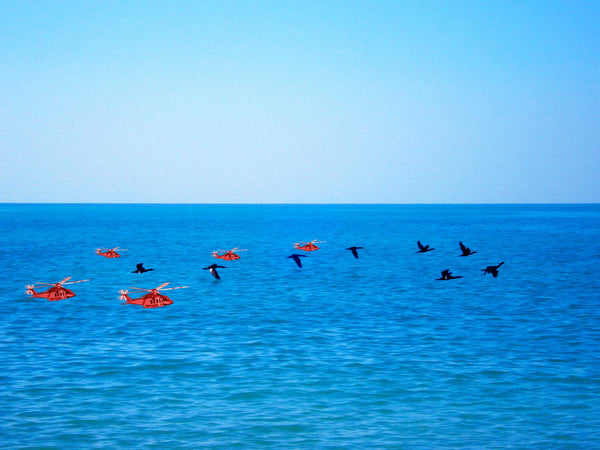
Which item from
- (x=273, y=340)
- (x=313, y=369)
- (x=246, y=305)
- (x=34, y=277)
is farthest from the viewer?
(x=34, y=277)

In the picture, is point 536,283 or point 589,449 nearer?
point 589,449

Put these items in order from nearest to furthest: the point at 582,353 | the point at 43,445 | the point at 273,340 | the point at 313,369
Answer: the point at 43,445, the point at 313,369, the point at 582,353, the point at 273,340

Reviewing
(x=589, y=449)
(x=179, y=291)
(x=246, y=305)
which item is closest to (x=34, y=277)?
(x=179, y=291)

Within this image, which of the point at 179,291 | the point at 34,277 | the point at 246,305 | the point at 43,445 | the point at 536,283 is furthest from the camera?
the point at 34,277

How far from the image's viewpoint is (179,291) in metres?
46.2

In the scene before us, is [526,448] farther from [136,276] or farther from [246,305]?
[136,276]

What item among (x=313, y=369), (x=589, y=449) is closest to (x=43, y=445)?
(x=313, y=369)

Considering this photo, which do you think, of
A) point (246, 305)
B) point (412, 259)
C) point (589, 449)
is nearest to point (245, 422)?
point (589, 449)

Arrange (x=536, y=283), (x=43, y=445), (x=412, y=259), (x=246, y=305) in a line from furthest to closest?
(x=412, y=259), (x=536, y=283), (x=246, y=305), (x=43, y=445)

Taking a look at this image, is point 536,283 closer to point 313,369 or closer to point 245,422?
point 313,369

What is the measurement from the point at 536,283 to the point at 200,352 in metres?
33.4

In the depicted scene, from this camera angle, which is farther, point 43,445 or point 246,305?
point 246,305

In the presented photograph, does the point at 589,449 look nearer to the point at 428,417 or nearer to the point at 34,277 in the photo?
the point at 428,417

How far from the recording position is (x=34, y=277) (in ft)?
177
